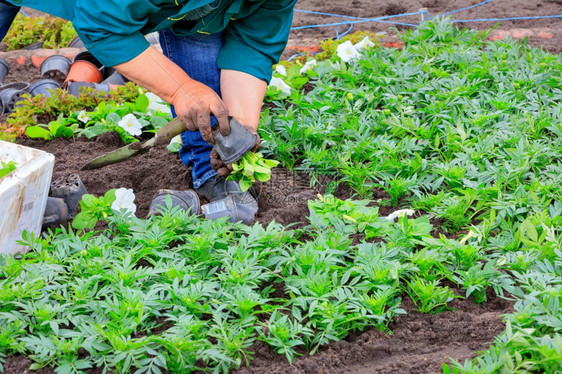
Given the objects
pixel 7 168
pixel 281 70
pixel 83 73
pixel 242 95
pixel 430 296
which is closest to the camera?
pixel 430 296

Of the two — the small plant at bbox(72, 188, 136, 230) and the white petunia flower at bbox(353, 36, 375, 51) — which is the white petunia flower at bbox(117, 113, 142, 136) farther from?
the white petunia flower at bbox(353, 36, 375, 51)

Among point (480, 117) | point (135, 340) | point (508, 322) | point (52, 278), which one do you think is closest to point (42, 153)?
point (52, 278)

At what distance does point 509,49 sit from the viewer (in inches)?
169

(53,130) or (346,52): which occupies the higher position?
(346,52)

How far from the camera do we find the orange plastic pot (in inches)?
172

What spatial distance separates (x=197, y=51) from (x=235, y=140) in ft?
1.76

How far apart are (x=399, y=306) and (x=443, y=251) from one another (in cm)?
30

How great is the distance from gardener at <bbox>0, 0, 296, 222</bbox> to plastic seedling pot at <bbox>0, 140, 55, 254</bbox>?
48cm

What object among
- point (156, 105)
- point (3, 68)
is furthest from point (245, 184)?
point (3, 68)

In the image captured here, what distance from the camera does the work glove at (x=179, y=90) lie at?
8.68 ft

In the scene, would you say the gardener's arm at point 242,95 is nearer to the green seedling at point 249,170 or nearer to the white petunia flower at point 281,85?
the green seedling at point 249,170

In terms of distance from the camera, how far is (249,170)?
9.32 ft

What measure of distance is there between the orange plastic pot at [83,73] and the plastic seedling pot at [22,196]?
5.39ft

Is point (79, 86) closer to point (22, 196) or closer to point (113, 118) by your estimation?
point (113, 118)
